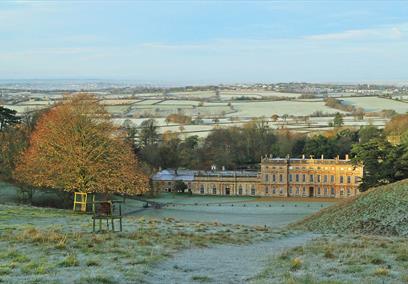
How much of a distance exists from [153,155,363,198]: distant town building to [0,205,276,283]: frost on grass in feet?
195

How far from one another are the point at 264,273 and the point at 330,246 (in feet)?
19.0

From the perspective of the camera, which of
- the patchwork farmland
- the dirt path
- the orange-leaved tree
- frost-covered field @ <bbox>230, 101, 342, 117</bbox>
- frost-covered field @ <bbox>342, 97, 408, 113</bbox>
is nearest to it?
the dirt path

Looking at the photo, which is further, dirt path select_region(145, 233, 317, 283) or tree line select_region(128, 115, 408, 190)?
tree line select_region(128, 115, 408, 190)

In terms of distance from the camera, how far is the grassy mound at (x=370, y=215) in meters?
27.8

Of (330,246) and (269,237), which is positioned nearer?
(330,246)

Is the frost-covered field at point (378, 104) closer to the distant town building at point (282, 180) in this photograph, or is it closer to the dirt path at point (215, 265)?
the distant town building at point (282, 180)

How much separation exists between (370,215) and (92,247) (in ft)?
57.1

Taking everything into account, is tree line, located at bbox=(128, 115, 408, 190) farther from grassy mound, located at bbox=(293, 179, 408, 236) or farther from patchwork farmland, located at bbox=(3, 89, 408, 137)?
grassy mound, located at bbox=(293, 179, 408, 236)

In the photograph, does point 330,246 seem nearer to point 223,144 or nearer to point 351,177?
point 351,177

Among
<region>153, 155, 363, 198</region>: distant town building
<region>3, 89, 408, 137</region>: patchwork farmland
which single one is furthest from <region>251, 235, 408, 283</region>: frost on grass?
<region>3, 89, 408, 137</region>: patchwork farmland

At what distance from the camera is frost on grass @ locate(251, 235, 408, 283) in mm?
13013

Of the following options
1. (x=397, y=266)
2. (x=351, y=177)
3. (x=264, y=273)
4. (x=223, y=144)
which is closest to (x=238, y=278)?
(x=264, y=273)

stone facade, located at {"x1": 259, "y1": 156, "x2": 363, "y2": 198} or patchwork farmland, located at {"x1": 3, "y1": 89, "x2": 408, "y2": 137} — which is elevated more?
patchwork farmland, located at {"x1": 3, "y1": 89, "x2": 408, "y2": 137}

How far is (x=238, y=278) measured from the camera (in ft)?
43.3
